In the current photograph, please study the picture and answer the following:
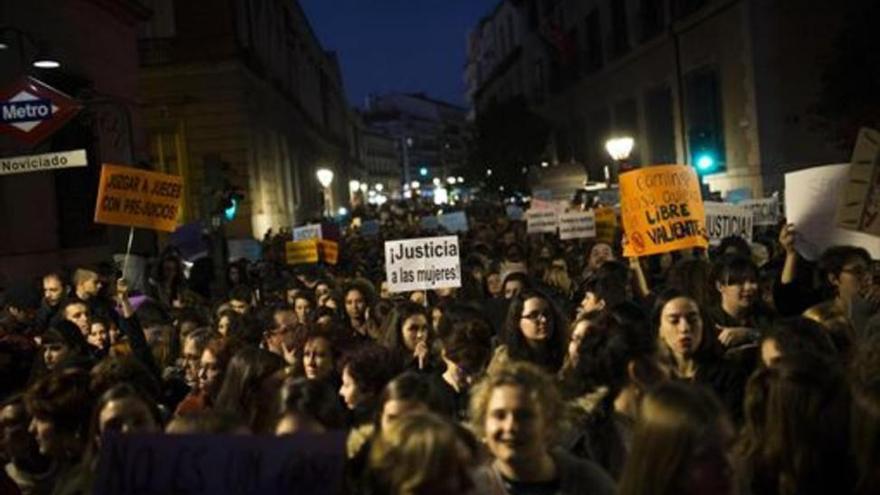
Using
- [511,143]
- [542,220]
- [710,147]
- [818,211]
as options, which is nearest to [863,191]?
[818,211]

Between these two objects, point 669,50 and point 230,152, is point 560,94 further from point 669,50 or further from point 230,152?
point 230,152

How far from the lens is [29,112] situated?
1144 centimetres

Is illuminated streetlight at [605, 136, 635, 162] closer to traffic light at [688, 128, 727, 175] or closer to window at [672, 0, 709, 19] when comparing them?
traffic light at [688, 128, 727, 175]

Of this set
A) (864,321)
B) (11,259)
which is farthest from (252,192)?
(864,321)

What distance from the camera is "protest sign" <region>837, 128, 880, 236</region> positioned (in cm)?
838

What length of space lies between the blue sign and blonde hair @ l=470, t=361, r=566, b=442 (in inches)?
341

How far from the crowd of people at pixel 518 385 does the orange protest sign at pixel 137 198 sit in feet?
6.16

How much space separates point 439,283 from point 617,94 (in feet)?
107

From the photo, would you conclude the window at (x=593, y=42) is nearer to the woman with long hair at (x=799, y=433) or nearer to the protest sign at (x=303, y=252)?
the protest sign at (x=303, y=252)

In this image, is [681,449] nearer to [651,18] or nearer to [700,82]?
[700,82]

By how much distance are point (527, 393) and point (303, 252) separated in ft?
41.2

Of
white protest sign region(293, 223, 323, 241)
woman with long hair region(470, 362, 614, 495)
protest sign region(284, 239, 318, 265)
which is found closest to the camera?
woman with long hair region(470, 362, 614, 495)

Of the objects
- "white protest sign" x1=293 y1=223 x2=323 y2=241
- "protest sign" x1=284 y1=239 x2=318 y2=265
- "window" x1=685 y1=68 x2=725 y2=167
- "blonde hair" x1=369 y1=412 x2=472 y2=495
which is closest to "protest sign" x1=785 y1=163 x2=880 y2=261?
"blonde hair" x1=369 y1=412 x2=472 y2=495

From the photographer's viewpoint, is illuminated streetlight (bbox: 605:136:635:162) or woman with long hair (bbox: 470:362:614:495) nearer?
woman with long hair (bbox: 470:362:614:495)
